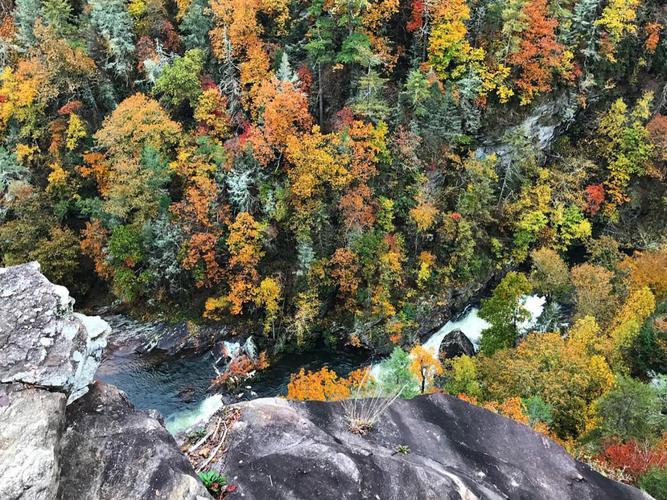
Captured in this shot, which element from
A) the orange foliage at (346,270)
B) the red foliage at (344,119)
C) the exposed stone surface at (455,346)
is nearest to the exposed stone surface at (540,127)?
the red foliage at (344,119)

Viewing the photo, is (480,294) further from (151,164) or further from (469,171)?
(151,164)

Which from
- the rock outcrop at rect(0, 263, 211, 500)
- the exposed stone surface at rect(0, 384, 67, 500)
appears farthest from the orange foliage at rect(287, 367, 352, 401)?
the exposed stone surface at rect(0, 384, 67, 500)

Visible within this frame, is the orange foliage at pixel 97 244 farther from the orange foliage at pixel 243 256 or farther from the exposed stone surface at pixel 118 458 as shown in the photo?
the exposed stone surface at pixel 118 458

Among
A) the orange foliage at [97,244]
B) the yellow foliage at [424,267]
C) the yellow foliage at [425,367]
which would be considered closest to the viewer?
the yellow foliage at [425,367]

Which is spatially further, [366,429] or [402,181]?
[402,181]

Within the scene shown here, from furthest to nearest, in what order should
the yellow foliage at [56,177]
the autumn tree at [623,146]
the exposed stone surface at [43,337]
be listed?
the autumn tree at [623,146], the yellow foliage at [56,177], the exposed stone surface at [43,337]

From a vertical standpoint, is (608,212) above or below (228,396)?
above

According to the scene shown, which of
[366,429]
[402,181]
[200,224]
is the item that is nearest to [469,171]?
[402,181]
